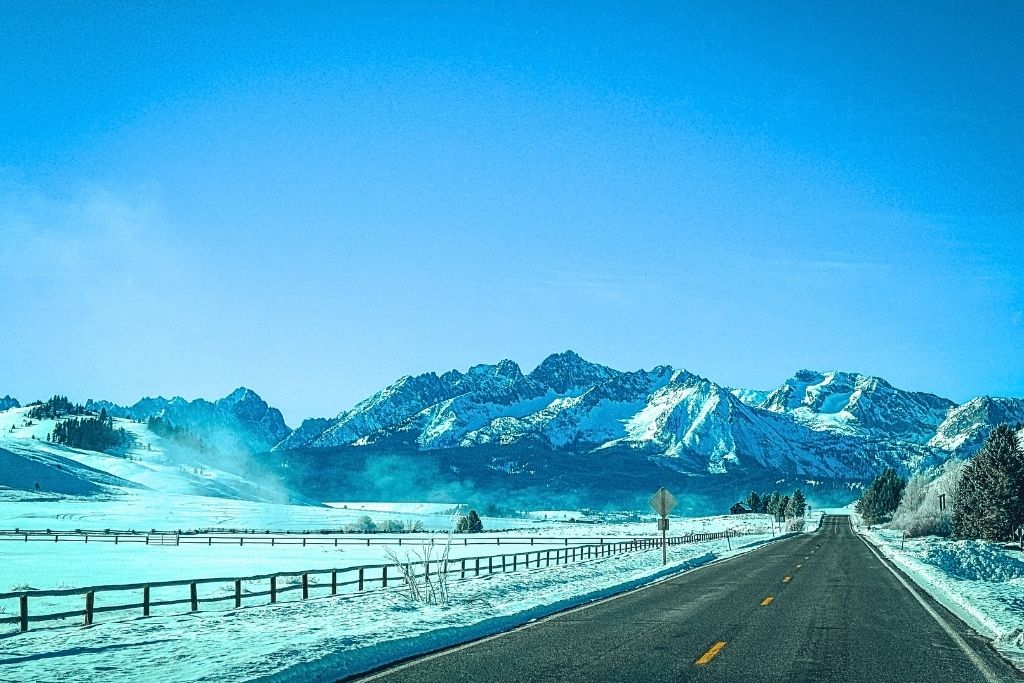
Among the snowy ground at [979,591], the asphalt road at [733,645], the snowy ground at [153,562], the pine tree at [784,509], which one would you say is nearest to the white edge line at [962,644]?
the asphalt road at [733,645]

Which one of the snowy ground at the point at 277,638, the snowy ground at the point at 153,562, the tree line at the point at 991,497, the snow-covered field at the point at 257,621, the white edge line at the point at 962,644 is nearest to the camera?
the white edge line at the point at 962,644

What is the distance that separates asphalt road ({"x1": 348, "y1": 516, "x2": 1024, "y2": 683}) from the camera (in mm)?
12539

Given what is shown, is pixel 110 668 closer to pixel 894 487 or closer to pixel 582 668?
pixel 582 668

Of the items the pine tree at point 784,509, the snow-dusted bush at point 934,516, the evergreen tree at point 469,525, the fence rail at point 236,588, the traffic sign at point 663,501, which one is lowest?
the pine tree at point 784,509

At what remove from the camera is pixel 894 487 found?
549ft

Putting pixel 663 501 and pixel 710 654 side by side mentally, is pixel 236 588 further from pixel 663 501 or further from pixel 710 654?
pixel 663 501

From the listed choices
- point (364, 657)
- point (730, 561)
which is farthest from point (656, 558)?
point (364, 657)

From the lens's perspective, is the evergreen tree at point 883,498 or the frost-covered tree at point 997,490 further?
the evergreen tree at point 883,498

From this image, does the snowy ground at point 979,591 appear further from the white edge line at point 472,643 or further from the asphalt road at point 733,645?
the white edge line at point 472,643

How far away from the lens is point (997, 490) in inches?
2638

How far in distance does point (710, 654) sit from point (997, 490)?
62.8 metres

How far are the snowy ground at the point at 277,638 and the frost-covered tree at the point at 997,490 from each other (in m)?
52.4

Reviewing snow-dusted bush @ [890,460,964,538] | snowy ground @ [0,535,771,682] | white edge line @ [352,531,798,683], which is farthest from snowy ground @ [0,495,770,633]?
snow-dusted bush @ [890,460,964,538]

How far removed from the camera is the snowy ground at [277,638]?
13.2 metres
